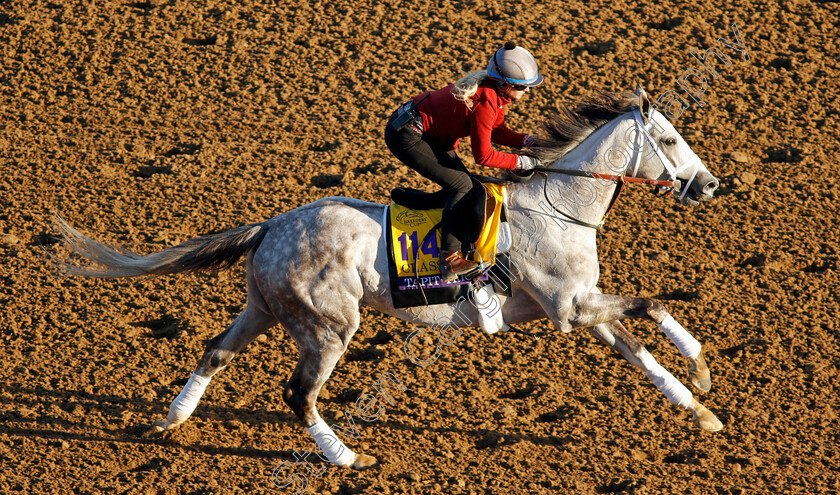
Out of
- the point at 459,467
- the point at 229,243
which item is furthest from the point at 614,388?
the point at 229,243

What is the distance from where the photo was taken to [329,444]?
644 centimetres

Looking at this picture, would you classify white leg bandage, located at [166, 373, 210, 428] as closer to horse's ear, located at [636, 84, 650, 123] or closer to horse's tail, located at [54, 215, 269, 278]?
horse's tail, located at [54, 215, 269, 278]

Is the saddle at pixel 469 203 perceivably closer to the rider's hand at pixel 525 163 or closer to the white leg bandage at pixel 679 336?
the rider's hand at pixel 525 163

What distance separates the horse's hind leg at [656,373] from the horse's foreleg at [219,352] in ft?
8.07

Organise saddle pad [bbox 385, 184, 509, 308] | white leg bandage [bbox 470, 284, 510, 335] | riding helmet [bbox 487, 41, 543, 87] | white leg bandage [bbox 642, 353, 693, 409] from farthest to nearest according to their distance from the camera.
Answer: white leg bandage [bbox 642, 353, 693, 409], white leg bandage [bbox 470, 284, 510, 335], saddle pad [bbox 385, 184, 509, 308], riding helmet [bbox 487, 41, 543, 87]

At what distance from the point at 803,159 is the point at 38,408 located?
7861 millimetres

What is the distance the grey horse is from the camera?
20.7 feet

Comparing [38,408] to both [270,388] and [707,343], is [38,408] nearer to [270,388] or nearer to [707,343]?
[270,388]

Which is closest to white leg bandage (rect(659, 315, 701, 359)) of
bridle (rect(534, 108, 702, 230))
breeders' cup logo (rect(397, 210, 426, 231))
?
bridle (rect(534, 108, 702, 230))

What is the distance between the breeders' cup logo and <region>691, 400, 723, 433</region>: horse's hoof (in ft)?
7.83

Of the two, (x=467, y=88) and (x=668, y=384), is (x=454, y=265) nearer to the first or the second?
(x=467, y=88)

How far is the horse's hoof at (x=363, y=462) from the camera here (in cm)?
650

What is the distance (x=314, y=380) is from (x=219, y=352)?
80cm

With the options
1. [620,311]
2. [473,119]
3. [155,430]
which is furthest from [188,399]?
[620,311]
